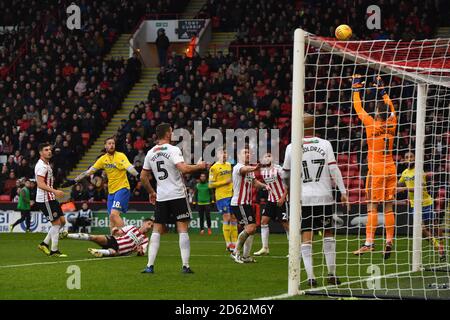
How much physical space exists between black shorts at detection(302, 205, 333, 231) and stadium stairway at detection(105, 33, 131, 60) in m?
27.4

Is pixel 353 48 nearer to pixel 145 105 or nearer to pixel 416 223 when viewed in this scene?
pixel 416 223

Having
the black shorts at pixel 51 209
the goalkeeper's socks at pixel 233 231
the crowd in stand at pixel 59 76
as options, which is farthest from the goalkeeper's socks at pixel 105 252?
the crowd in stand at pixel 59 76

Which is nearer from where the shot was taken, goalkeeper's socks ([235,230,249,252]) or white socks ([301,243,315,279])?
white socks ([301,243,315,279])

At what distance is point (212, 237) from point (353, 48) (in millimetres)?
13971

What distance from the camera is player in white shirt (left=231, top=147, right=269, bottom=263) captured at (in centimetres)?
1573

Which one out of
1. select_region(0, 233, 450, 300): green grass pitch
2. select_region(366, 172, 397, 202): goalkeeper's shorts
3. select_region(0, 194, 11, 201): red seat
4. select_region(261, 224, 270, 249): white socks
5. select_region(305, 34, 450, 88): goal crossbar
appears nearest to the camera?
select_region(0, 233, 450, 300): green grass pitch

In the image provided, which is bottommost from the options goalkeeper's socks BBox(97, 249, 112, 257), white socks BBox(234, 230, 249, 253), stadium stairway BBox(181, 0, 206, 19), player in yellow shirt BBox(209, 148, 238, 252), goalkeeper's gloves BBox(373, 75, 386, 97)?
goalkeeper's socks BBox(97, 249, 112, 257)

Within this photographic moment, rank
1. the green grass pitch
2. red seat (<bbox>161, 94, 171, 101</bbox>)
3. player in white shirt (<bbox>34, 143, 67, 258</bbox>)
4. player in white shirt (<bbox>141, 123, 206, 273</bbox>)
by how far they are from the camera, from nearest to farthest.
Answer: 1. the green grass pitch
2. player in white shirt (<bbox>141, 123, 206, 273</bbox>)
3. player in white shirt (<bbox>34, 143, 67, 258</bbox>)
4. red seat (<bbox>161, 94, 171, 101</bbox>)

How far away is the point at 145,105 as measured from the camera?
33.1 metres

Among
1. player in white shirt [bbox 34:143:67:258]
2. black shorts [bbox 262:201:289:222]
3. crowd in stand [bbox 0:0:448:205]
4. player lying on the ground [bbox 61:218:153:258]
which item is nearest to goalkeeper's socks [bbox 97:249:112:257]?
player lying on the ground [bbox 61:218:153:258]

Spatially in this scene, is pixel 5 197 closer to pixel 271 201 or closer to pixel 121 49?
pixel 121 49

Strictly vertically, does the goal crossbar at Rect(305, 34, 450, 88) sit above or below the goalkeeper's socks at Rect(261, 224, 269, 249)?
above

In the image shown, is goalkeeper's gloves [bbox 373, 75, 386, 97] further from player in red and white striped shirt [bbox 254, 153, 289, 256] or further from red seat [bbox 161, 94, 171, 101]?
red seat [bbox 161, 94, 171, 101]

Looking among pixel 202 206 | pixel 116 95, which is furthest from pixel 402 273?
pixel 116 95
